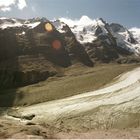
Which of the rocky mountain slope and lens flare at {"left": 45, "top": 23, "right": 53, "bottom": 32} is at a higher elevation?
lens flare at {"left": 45, "top": 23, "right": 53, "bottom": 32}

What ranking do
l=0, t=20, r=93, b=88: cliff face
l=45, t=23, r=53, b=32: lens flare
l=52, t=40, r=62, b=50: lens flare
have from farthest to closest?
l=45, t=23, r=53, b=32: lens flare, l=52, t=40, r=62, b=50: lens flare, l=0, t=20, r=93, b=88: cliff face

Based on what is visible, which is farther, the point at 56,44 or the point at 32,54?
the point at 56,44

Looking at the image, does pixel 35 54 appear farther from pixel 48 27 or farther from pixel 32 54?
pixel 48 27

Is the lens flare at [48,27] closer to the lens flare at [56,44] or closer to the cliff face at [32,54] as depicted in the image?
the cliff face at [32,54]

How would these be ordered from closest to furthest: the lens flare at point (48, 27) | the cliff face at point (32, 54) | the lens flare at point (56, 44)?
the cliff face at point (32, 54)
the lens flare at point (56, 44)
the lens flare at point (48, 27)

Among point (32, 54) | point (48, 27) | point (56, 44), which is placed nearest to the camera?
point (32, 54)

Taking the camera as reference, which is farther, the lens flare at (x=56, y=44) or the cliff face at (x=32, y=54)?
the lens flare at (x=56, y=44)

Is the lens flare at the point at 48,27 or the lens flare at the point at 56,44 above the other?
the lens flare at the point at 48,27

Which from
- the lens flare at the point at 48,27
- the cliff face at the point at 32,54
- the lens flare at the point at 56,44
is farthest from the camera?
the lens flare at the point at 48,27

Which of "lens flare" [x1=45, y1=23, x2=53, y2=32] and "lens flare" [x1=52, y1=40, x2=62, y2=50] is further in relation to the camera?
"lens flare" [x1=45, y1=23, x2=53, y2=32]

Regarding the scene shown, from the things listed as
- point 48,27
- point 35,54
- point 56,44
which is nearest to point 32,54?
point 35,54

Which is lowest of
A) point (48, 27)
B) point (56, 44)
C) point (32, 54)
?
point (32, 54)

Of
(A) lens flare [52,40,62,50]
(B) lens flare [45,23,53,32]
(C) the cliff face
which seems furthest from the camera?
Answer: (B) lens flare [45,23,53,32]

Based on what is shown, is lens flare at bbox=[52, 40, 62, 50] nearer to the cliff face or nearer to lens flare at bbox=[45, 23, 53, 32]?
the cliff face
